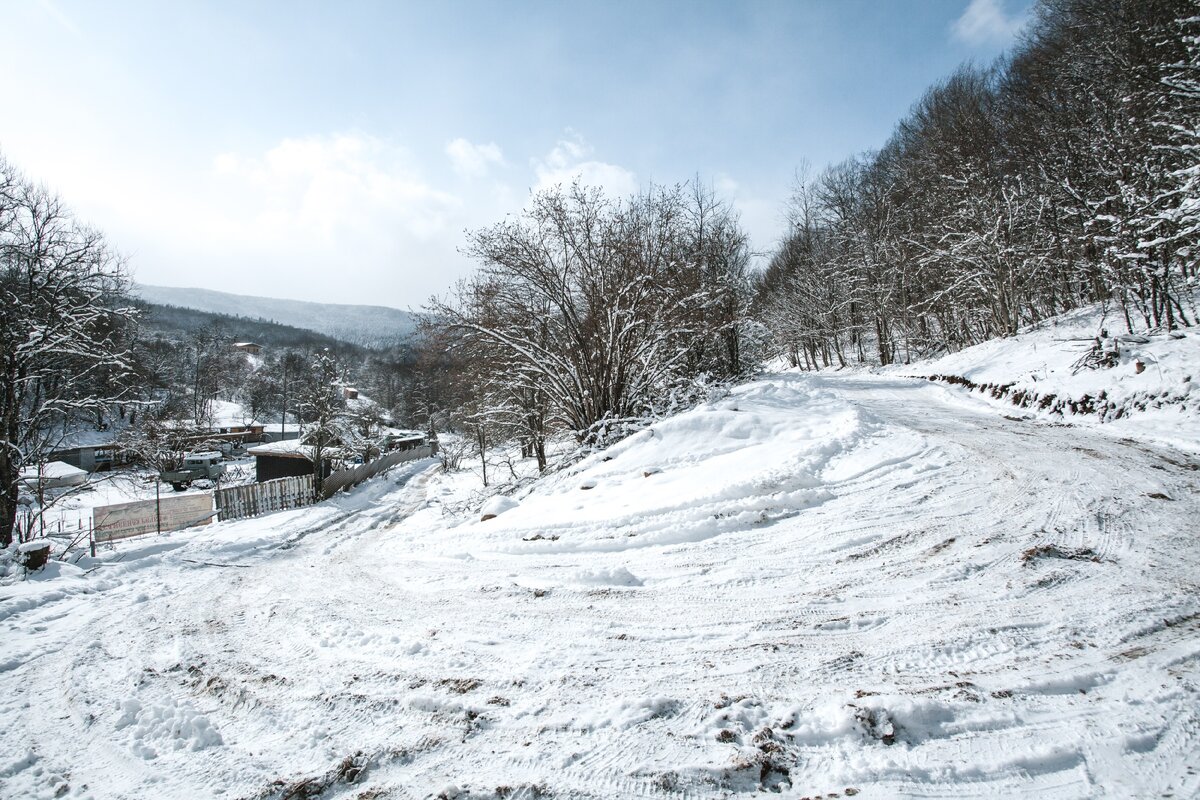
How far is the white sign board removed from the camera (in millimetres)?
17016

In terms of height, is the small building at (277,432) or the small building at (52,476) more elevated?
the small building at (277,432)

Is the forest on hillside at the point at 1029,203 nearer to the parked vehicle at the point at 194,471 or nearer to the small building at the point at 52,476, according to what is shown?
the small building at the point at 52,476

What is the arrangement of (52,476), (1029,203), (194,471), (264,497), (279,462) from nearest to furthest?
(1029,203) → (52,476) → (264,497) → (279,462) → (194,471)

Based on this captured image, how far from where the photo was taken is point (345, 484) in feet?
89.4

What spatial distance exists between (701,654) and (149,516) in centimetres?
2332

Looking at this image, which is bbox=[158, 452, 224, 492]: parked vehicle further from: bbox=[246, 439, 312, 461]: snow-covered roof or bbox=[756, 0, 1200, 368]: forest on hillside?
bbox=[756, 0, 1200, 368]: forest on hillside

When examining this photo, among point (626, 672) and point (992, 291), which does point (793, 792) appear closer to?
point (626, 672)

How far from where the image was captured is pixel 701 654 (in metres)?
Answer: 3.07

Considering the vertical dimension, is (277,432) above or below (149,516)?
above

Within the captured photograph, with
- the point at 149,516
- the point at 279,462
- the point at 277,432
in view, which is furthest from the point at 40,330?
the point at 277,432

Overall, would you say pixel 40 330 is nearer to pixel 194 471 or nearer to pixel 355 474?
pixel 355 474

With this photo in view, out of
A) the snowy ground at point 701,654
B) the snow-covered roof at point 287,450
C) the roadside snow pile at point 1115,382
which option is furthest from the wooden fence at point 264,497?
the roadside snow pile at point 1115,382

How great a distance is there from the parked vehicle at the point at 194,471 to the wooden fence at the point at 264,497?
82.0 ft

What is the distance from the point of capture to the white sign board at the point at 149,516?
17016mm
